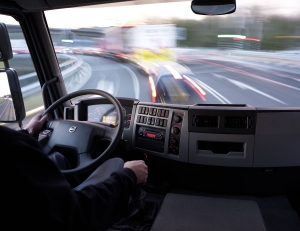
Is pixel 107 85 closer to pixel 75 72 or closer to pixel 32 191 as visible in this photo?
pixel 75 72

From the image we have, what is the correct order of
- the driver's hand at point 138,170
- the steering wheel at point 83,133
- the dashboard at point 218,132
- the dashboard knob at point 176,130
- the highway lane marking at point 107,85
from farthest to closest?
1. the highway lane marking at point 107,85
2. the dashboard knob at point 176,130
3. the dashboard at point 218,132
4. the steering wheel at point 83,133
5. the driver's hand at point 138,170

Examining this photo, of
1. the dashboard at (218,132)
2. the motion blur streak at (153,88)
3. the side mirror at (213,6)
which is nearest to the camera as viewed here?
the side mirror at (213,6)

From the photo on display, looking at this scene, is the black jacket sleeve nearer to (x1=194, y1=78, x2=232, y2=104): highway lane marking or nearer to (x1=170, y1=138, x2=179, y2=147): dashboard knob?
(x1=170, y1=138, x2=179, y2=147): dashboard knob

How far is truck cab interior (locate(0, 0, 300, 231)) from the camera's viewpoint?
261cm

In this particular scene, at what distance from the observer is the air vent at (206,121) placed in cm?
292

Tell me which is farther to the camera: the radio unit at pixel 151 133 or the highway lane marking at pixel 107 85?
the highway lane marking at pixel 107 85

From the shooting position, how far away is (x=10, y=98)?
275cm

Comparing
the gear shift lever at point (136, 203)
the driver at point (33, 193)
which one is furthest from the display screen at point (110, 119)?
the driver at point (33, 193)

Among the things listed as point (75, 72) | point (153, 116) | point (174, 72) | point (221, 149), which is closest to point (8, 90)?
point (75, 72)

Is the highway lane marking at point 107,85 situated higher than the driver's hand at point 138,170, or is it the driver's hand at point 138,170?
the highway lane marking at point 107,85

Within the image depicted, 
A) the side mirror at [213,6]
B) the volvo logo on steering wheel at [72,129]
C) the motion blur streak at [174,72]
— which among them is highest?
the side mirror at [213,6]

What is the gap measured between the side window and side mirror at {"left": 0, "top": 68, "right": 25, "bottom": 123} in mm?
341

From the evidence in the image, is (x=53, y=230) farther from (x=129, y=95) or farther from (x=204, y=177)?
(x=129, y=95)

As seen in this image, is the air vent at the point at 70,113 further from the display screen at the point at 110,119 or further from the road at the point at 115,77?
the road at the point at 115,77
